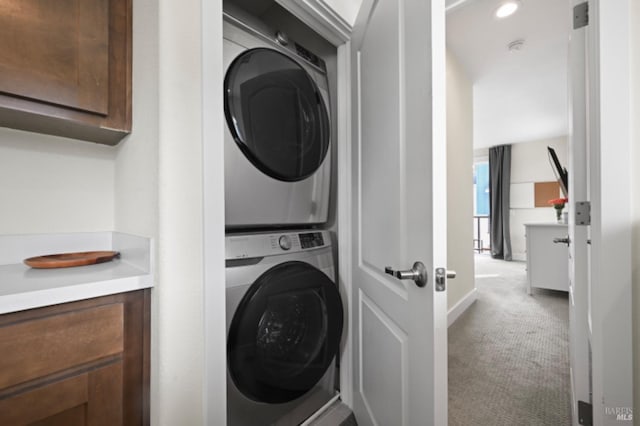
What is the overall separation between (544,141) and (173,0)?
24.7ft

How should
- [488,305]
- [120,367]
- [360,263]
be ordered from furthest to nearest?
[488,305], [360,263], [120,367]

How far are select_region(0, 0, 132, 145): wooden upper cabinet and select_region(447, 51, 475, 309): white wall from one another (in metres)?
2.37

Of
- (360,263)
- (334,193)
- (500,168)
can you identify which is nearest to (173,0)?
(334,193)

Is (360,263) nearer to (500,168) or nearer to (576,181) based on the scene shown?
(576,181)

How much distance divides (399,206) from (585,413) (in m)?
1.15

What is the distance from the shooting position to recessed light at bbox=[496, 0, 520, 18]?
1.83m

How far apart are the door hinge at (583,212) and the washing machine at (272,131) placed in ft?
3.56

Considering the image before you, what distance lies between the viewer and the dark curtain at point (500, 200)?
20.1 feet

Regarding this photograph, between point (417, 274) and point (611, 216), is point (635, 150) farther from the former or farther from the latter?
point (417, 274)

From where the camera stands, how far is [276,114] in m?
1.15

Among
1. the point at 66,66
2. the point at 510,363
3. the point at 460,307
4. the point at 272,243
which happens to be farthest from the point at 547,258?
the point at 66,66

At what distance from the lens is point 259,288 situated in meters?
0.98

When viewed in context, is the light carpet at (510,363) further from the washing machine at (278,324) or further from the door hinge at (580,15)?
the door hinge at (580,15)

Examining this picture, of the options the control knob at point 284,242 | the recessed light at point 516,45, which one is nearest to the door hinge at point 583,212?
the control knob at point 284,242
